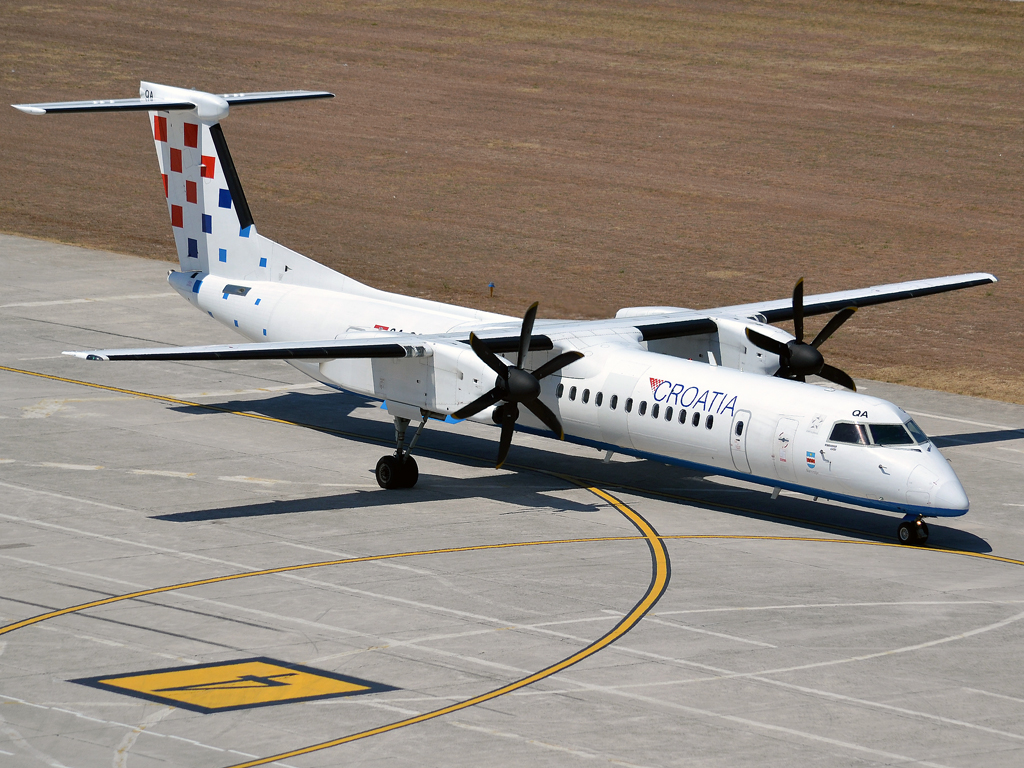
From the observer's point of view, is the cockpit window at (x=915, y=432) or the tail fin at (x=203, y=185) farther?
the tail fin at (x=203, y=185)

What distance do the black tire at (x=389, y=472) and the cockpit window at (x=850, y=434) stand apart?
9131 mm

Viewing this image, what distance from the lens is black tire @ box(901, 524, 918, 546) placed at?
27.9m

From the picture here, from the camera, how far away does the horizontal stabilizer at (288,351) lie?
1112 inches

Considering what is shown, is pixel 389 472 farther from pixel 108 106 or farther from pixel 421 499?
pixel 108 106

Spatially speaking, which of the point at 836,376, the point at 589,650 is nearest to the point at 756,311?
the point at 836,376

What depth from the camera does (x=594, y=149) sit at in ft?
229

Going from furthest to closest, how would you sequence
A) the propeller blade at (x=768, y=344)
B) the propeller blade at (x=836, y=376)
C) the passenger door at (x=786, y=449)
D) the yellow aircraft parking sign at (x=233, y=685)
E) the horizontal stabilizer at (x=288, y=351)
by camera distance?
the propeller blade at (x=836, y=376), the propeller blade at (x=768, y=344), the horizontal stabilizer at (x=288, y=351), the passenger door at (x=786, y=449), the yellow aircraft parking sign at (x=233, y=685)

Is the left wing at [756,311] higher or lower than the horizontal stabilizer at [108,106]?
lower

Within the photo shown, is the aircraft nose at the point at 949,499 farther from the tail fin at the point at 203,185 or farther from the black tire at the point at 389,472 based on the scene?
the tail fin at the point at 203,185

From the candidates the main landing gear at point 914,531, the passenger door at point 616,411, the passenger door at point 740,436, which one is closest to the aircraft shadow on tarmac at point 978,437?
the main landing gear at point 914,531

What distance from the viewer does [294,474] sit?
31797 mm

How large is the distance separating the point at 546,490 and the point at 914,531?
310 inches

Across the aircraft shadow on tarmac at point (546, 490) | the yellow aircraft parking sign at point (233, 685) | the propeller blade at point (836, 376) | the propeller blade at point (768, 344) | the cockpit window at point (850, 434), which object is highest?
the propeller blade at point (768, 344)

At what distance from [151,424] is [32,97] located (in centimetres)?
4781
